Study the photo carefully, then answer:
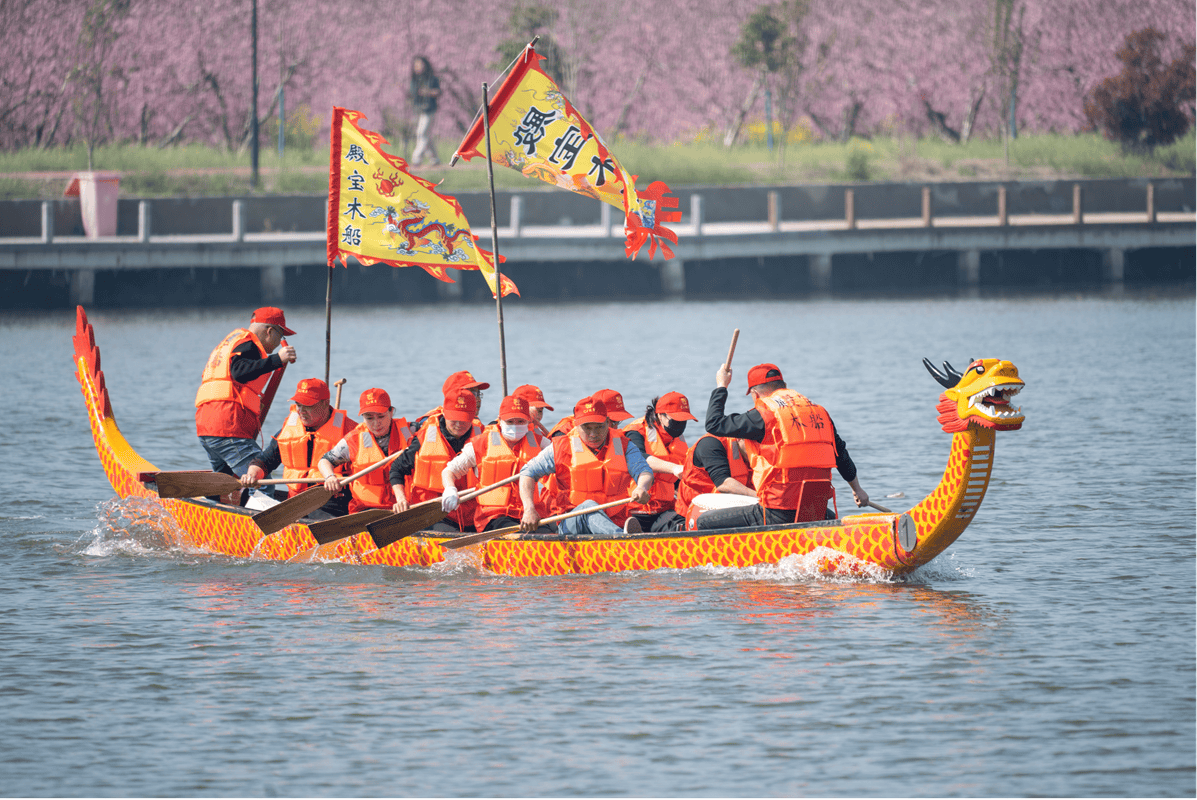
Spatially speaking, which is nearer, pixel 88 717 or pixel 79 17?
pixel 88 717

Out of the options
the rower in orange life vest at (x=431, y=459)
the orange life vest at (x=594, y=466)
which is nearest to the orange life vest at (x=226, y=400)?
the rower in orange life vest at (x=431, y=459)

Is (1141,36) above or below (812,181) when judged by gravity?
above

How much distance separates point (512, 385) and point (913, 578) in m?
15.0

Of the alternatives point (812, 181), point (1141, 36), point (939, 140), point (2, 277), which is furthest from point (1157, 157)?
point (2, 277)

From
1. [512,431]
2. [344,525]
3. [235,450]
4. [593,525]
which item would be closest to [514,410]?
[512,431]

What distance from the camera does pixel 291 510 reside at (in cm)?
1288

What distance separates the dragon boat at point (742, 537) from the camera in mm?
10312

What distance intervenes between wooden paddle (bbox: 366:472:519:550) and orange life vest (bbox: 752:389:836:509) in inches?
76.7

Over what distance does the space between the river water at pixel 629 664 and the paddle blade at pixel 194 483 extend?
59 cm

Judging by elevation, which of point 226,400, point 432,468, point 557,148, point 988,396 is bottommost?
point 432,468

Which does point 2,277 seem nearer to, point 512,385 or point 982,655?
point 512,385

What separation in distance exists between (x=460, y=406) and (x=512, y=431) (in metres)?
0.43

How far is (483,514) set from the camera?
41.3ft

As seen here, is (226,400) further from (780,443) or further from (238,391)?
(780,443)
